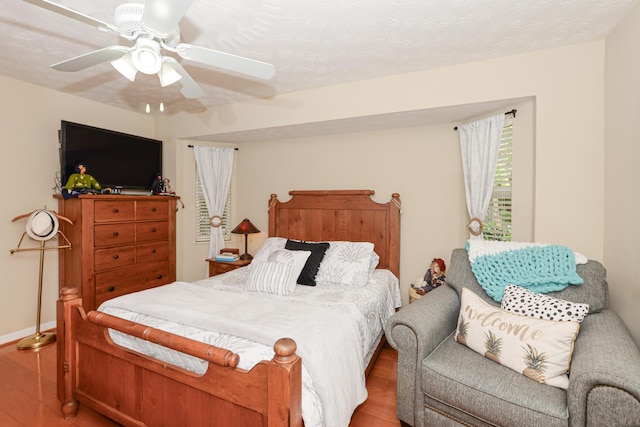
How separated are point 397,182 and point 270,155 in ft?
5.51

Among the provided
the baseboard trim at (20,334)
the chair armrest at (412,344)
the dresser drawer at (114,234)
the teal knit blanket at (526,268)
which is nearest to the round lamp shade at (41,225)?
the dresser drawer at (114,234)

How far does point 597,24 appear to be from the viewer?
1934 mm

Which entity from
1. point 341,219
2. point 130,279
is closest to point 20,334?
point 130,279

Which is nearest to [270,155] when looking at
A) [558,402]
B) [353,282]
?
[353,282]

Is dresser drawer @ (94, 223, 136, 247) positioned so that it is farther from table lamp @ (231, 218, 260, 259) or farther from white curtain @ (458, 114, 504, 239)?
white curtain @ (458, 114, 504, 239)

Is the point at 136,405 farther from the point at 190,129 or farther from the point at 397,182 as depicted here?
the point at 190,129

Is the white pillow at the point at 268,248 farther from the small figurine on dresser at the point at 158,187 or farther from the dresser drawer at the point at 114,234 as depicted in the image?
the small figurine on dresser at the point at 158,187

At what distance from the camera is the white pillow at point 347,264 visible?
111 inches

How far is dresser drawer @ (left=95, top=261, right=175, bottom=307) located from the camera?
315 centimetres

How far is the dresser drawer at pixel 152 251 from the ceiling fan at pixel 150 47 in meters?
2.24

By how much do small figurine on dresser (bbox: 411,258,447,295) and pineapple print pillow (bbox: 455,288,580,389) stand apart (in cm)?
104

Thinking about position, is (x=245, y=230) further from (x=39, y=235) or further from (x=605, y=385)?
(x=605, y=385)

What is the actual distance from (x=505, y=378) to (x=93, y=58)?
2618 mm

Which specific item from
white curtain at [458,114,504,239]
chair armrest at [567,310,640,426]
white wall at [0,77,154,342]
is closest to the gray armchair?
chair armrest at [567,310,640,426]
